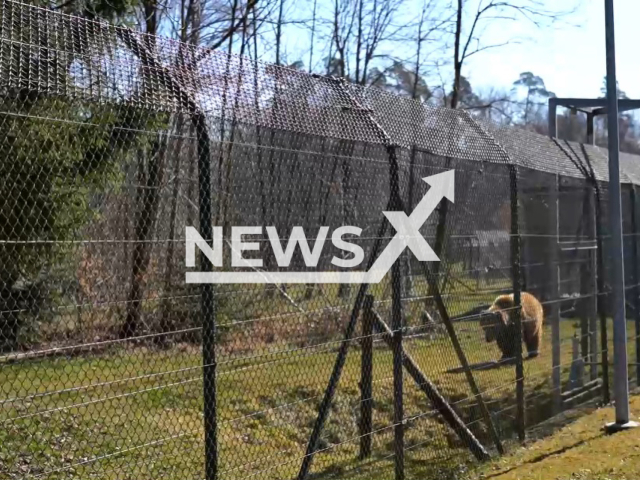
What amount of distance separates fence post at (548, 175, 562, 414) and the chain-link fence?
0.24 feet

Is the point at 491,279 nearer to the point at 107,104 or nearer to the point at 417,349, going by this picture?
the point at 417,349

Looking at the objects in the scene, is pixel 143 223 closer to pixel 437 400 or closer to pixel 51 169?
pixel 51 169

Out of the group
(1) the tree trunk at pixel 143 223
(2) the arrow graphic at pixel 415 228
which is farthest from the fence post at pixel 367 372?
(1) the tree trunk at pixel 143 223

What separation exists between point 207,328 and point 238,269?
1110 millimetres

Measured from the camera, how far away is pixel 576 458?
7.45 meters

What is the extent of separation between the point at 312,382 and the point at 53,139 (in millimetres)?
4272

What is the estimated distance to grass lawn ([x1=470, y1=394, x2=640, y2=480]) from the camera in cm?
688

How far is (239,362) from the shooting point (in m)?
5.82

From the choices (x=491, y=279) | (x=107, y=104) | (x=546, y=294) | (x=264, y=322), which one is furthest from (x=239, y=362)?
(x=546, y=294)

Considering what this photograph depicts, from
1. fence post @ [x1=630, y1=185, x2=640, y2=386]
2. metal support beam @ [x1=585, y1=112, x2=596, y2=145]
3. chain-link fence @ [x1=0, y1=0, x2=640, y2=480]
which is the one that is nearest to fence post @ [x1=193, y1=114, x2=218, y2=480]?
chain-link fence @ [x1=0, y1=0, x2=640, y2=480]

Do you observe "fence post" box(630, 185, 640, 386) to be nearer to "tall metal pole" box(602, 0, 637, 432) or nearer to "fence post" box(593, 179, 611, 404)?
"fence post" box(593, 179, 611, 404)

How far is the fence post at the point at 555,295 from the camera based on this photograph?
9.77 m

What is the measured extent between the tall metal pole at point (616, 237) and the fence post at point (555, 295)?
1.05 metres

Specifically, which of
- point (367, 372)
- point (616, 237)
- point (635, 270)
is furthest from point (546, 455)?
point (635, 270)
